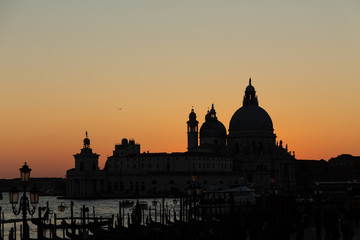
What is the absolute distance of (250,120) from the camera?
174000mm

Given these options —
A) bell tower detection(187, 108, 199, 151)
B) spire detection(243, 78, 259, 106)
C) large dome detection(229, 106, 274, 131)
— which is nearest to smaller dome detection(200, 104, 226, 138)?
bell tower detection(187, 108, 199, 151)

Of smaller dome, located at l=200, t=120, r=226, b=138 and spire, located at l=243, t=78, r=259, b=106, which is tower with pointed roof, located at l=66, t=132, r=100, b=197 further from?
spire, located at l=243, t=78, r=259, b=106

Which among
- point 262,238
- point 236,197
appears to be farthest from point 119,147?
point 262,238

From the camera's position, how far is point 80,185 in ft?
554

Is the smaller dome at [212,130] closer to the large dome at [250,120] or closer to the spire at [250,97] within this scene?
the spire at [250,97]

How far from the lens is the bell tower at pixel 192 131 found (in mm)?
190000

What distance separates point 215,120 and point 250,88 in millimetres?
12110

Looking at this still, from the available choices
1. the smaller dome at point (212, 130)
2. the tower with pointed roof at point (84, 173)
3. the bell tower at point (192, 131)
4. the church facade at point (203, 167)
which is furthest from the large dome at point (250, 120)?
the tower with pointed roof at point (84, 173)

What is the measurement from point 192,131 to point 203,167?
19657 millimetres

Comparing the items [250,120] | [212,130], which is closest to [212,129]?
[212,130]

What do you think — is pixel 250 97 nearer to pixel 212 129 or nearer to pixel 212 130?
pixel 212 129

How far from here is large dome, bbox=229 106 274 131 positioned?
571ft

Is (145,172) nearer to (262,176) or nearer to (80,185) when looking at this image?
(80,185)

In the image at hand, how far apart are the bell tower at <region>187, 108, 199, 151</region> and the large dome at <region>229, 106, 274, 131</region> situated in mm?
15321
